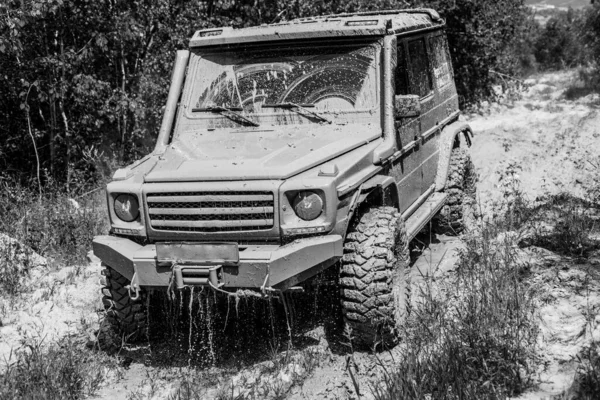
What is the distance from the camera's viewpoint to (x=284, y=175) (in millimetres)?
4289

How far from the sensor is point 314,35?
5238 mm

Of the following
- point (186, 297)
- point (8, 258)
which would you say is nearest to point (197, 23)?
point (8, 258)

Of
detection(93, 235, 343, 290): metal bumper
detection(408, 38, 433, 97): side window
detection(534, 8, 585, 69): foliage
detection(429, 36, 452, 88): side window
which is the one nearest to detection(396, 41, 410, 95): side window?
detection(408, 38, 433, 97): side window

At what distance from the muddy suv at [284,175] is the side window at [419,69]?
19mm

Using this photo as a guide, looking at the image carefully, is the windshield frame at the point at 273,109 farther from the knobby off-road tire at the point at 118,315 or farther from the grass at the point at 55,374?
the grass at the point at 55,374

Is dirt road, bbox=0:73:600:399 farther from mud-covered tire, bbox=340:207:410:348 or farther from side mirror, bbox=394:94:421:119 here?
side mirror, bbox=394:94:421:119

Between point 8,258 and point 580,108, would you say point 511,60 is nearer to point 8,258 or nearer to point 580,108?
point 580,108

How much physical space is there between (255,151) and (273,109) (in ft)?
1.99

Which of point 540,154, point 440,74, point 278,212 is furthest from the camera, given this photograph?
point 540,154

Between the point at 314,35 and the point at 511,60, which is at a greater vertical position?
the point at 314,35

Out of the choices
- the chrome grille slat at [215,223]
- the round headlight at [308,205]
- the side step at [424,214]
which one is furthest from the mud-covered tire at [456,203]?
the chrome grille slat at [215,223]

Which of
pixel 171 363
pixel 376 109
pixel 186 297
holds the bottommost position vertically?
pixel 171 363

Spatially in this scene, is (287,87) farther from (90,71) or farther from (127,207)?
(90,71)

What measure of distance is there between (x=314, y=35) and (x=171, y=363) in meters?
2.41
